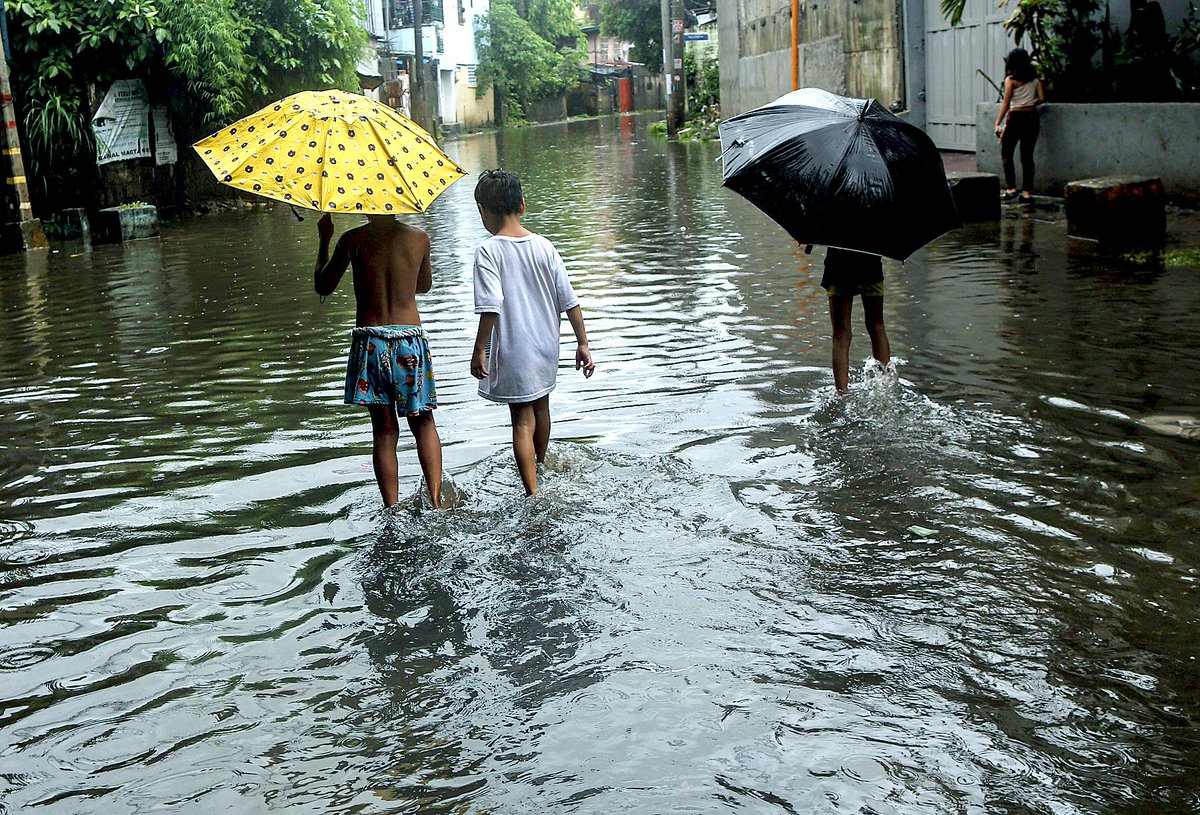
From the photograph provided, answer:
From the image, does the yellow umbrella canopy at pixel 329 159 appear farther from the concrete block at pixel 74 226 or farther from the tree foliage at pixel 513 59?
the tree foliage at pixel 513 59

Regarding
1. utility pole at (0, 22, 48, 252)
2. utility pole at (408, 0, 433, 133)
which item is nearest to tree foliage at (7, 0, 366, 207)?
utility pole at (0, 22, 48, 252)

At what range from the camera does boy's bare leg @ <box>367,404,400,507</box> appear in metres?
5.16

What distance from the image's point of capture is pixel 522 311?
17.1 ft

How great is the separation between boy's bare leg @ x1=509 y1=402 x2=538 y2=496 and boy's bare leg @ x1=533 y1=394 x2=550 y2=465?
0.10 meters

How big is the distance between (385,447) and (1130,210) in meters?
8.19

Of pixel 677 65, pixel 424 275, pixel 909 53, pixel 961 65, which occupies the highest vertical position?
pixel 677 65

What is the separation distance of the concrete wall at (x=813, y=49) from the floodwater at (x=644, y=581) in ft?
47.0

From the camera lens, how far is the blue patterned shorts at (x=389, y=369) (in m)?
5.05

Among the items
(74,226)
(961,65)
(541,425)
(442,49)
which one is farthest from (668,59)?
(541,425)

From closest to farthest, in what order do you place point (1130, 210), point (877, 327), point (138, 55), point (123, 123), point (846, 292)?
point (846, 292), point (877, 327), point (1130, 210), point (138, 55), point (123, 123)

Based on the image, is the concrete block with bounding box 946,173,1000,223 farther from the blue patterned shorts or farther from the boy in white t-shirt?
the blue patterned shorts

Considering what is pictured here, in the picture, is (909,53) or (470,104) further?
(470,104)

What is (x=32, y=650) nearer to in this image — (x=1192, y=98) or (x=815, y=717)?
(x=815, y=717)

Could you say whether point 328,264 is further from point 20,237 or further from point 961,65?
point 961,65
